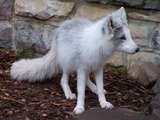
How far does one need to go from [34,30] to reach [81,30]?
1090mm

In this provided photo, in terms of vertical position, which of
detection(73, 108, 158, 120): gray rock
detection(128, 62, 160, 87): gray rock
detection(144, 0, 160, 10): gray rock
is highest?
detection(144, 0, 160, 10): gray rock

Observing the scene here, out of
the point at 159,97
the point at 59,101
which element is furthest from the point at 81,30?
the point at 159,97

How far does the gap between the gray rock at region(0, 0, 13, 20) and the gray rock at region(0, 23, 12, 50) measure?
104mm

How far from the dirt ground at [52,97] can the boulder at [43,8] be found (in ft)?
1.80

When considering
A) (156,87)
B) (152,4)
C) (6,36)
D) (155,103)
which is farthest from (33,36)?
(155,103)

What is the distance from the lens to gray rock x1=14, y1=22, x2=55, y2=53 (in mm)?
4176

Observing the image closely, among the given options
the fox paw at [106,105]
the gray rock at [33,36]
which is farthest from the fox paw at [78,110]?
the gray rock at [33,36]

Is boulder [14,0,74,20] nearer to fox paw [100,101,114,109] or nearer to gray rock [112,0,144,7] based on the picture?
gray rock [112,0,144,7]

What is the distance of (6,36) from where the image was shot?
14.2 feet

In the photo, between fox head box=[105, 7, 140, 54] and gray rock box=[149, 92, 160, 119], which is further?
gray rock box=[149, 92, 160, 119]

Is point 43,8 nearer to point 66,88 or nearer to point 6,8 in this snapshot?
point 6,8

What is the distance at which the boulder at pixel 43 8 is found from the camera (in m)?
4.04

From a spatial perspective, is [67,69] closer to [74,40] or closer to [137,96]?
[74,40]

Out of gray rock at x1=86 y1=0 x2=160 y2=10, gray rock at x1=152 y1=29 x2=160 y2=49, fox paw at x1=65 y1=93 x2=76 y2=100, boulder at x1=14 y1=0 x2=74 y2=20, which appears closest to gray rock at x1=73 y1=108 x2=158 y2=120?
fox paw at x1=65 y1=93 x2=76 y2=100
